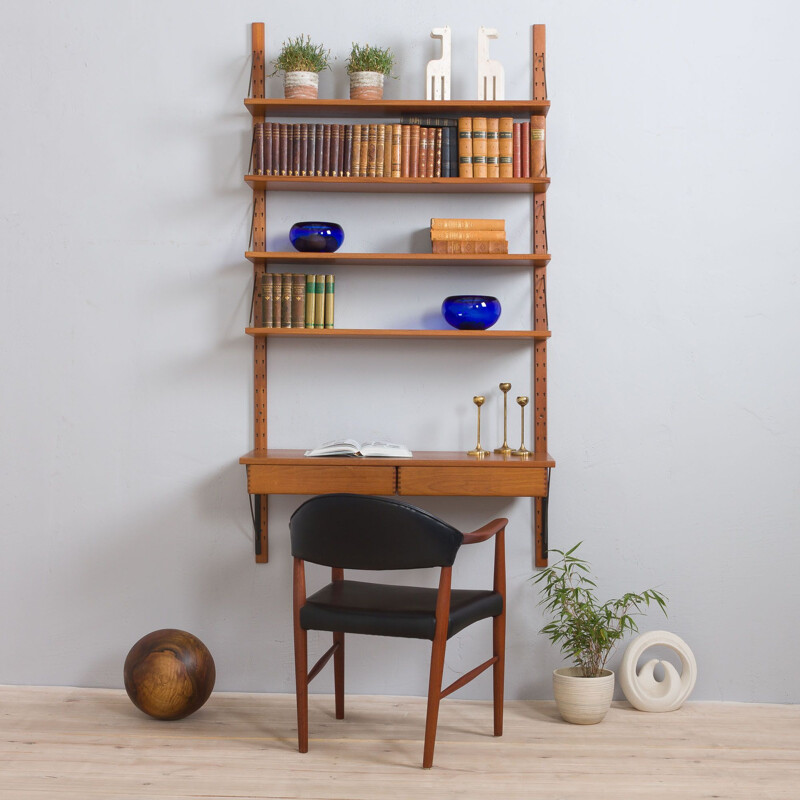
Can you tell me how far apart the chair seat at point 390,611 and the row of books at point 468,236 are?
1186 mm

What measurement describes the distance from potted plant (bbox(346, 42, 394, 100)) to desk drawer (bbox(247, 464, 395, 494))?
132 cm

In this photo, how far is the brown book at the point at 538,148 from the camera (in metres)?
3.33

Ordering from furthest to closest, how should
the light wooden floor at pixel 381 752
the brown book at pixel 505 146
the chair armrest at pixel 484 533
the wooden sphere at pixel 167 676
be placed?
the brown book at pixel 505 146, the wooden sphere at pixel 167 676, the chair armrest at pixel 484 533, the light wooden floor at pixel 381 752

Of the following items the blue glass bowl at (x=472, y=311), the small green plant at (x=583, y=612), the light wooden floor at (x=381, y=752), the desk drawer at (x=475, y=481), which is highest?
the blue glass bowl at (x=472, y=311)

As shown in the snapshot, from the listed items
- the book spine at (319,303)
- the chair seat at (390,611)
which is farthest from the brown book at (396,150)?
the chair seat at (390,611)

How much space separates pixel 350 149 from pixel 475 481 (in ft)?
4.09

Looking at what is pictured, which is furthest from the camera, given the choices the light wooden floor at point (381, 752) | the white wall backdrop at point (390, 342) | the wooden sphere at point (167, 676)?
the white wall backdrop at point (390, 342)

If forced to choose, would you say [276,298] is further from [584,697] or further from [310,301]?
[584,697]

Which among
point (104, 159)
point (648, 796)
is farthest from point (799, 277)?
point (104, 159)

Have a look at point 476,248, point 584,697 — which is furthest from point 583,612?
point 476,248

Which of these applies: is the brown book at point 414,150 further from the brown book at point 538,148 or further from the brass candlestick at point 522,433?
the brass candlestick at point 522,433

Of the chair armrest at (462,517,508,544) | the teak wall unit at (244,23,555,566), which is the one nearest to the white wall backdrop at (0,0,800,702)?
the teak wall unit at (244,23,555,566)

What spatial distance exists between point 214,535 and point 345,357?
84 cm

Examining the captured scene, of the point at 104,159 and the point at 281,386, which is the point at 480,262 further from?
the point at 104,159
